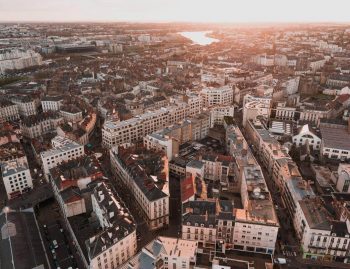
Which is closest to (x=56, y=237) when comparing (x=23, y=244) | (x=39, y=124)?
(x=23, y=244)

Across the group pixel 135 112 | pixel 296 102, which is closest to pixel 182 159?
pixel 135 112

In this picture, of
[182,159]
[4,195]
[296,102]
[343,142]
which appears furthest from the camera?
[296,102]

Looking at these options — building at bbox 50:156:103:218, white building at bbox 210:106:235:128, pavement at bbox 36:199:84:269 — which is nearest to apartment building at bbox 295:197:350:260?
pavement at bbox 36:199:84:269

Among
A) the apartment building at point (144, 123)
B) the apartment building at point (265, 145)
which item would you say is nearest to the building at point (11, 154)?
the apartment building at point (144, 123)

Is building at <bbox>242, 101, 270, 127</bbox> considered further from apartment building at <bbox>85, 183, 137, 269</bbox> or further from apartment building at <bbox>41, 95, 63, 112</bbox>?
apartment building at <bbox>41, 95, 63, 112</bbox>

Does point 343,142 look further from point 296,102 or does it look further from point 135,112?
point 135,112

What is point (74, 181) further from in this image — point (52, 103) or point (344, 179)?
A: point (52, 103)
